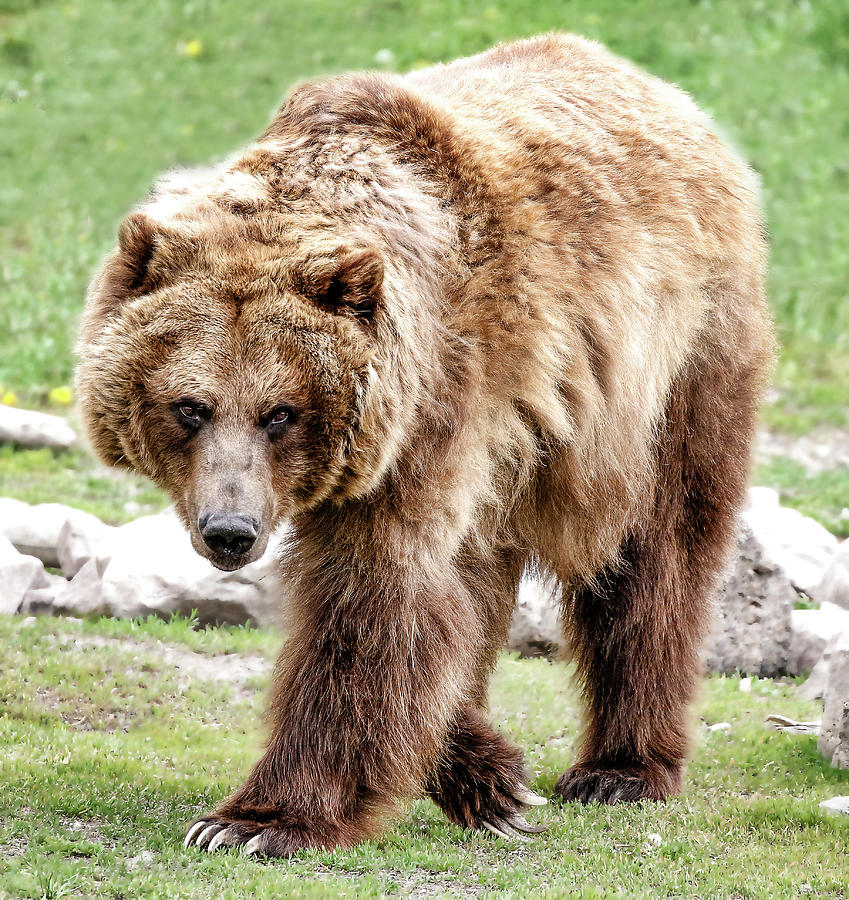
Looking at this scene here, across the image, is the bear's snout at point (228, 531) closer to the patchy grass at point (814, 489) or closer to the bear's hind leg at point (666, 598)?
the bear's hind leg at point (666, 598)

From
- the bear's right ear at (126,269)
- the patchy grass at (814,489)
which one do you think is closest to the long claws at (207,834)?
the bear's right ear at (126,269)

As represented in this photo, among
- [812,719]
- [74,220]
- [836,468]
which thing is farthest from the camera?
[74,220]

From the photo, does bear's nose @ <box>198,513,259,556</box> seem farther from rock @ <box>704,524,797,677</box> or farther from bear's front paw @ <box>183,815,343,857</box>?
rock @ <box>704,524,797,677</box>

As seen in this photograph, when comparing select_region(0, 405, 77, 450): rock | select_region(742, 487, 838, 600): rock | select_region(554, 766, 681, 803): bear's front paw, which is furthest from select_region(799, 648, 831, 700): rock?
select_region(0, 405, 77, 450): rock

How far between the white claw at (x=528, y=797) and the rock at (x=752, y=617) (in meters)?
2.36

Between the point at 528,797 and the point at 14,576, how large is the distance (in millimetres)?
3544

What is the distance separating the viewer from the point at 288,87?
16422mm

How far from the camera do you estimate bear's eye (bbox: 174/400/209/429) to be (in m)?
5.06

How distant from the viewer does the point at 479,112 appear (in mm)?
5988

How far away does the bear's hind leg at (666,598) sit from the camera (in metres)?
6.70

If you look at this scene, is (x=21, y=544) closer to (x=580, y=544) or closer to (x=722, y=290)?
(x=580, y=544)

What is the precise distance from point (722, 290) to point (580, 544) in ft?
4.29

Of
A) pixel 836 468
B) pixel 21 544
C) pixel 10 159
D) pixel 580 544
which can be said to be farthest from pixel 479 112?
pixel 10 159

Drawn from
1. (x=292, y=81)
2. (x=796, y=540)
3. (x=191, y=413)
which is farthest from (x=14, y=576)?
(x=292, y=81)
